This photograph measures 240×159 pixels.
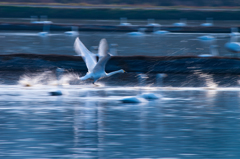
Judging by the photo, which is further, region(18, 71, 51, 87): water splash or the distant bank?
the distant bank

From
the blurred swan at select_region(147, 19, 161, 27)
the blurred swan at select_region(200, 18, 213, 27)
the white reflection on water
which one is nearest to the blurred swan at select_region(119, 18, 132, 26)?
the blurred swan at select_region(147, 19, 161, 27)

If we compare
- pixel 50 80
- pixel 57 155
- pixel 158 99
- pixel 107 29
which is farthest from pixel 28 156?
pixel 107 29

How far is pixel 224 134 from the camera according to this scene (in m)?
10.2

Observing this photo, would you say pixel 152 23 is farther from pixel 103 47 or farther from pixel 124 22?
pixel 103 47

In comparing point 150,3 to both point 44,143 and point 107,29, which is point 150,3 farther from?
point 44,143

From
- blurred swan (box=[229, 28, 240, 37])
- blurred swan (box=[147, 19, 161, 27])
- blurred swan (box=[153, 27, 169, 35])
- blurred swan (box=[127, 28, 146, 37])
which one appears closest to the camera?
blurred swan (box=[229, 28, 240, 37])

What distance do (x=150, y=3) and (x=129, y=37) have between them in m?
28.0

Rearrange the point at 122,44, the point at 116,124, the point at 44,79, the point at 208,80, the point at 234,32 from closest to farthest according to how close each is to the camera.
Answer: the point at 116,124 < the point at 44,79 < the point at 208,80 < the point at 122,44 < the point at 234,32

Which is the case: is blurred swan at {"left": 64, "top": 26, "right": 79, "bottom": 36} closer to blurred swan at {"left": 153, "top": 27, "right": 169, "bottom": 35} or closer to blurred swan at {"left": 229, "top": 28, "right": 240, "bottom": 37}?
blurred swan at {"left": 153, "top": 27, "right": 169, "bottom": 35}

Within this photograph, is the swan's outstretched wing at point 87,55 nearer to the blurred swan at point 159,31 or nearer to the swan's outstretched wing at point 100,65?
the swan's outstretched wing at point 100,65

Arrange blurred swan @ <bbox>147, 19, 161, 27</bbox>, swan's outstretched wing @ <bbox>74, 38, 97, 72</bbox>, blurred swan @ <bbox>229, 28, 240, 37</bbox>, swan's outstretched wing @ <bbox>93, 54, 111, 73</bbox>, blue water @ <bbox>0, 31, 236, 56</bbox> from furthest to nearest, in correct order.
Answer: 1. blurred swan @ <bbox>147, 19, 161, 27</bbox>
2. blurred swan @ <bbox>229, 28, 240, 37</bbox>
3. blue water @ <bbox>0, 31, 236, 56</bbox>
4. swan's outstretched wing @ <bbox>74, 38, 97, 72</bbox>
5. swan's outstretched wing @ <bbox>93, 54, 111, 73</bbox>

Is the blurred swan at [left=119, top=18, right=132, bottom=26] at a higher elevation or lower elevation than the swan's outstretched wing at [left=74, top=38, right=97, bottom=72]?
higher

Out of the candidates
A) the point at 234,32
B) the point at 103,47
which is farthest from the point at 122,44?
the point at 103,47

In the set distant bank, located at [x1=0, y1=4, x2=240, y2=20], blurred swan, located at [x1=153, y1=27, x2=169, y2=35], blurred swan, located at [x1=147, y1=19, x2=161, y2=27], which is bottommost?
blurred swan, located at [x1=153, y1=27, x2=169, y2=35]
